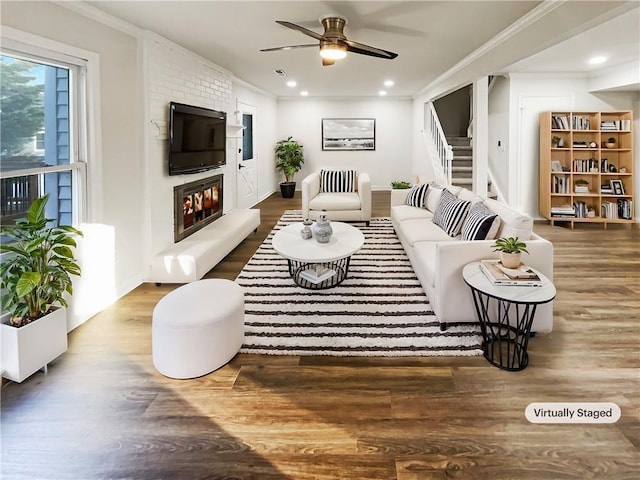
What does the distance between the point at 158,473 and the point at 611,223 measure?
7.14 meters

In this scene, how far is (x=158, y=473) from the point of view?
1691 millimetres

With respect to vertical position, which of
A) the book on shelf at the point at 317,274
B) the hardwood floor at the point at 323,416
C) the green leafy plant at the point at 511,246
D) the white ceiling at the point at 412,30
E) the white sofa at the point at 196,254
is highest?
the white ceiling at the point at 412,30

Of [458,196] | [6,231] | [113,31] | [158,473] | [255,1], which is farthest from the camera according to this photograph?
[458,196]

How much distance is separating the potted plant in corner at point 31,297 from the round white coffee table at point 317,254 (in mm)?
1667

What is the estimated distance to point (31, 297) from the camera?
2385 millimetres

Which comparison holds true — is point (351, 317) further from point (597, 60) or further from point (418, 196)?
point (597, 60)

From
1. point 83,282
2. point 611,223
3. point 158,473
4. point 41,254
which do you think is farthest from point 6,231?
point 611,223

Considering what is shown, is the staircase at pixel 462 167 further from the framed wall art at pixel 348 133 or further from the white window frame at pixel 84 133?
the white window frame at pixel 84 133

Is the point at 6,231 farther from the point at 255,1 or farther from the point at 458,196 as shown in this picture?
the point at 458,196

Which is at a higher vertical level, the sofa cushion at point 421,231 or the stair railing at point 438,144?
the stair railing at point 438,144

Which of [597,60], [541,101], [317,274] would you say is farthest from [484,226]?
[541,101]

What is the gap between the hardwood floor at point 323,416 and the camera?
173cm

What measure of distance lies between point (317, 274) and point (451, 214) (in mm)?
1461

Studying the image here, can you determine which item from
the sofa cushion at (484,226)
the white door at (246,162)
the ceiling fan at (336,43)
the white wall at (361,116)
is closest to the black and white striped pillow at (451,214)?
the sofa cushion at (484,226)
